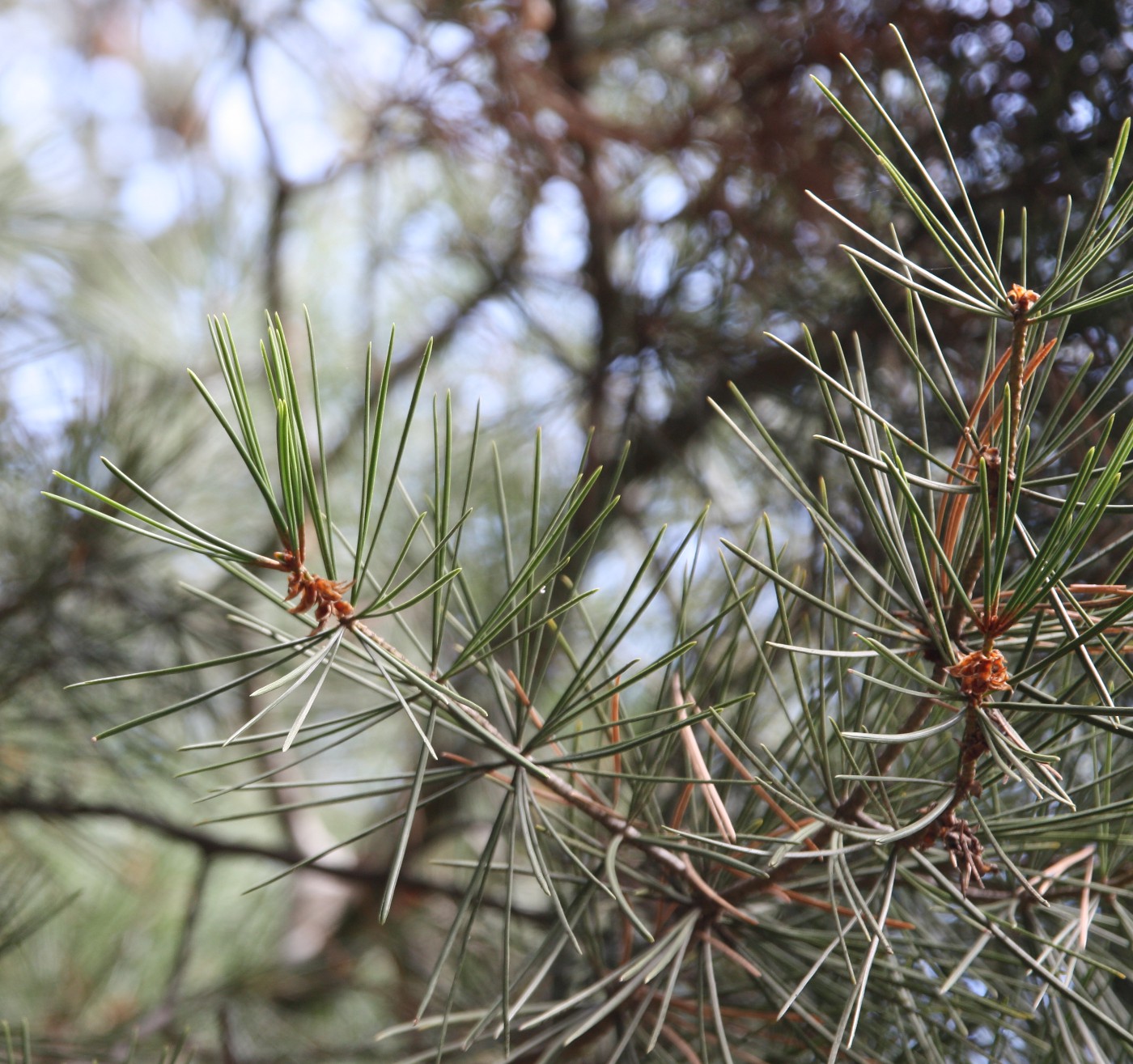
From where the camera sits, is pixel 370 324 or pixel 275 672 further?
pixel 370 324

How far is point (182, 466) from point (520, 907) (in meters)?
0.41

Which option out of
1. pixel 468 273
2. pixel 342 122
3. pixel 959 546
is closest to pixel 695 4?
pixel 468 273

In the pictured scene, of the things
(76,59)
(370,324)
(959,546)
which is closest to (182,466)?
(370,324)

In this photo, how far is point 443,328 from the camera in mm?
1081

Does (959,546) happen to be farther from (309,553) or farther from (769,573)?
(309,553)

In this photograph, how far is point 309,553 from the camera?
1.00 meters

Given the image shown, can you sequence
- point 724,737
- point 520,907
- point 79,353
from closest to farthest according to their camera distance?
point 724,737 < point 520,907 < point 79,353

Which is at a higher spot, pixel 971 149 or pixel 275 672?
pixel 971 149

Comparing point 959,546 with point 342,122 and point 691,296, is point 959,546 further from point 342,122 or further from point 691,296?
point 342,122

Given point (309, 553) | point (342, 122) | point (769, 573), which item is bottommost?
point (309, 553)

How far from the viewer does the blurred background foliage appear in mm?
538

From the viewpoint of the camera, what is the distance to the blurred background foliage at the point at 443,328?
54 centimetres

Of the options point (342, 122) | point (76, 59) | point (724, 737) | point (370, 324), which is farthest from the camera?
point (76, 59)

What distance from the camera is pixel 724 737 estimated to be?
42 cm
